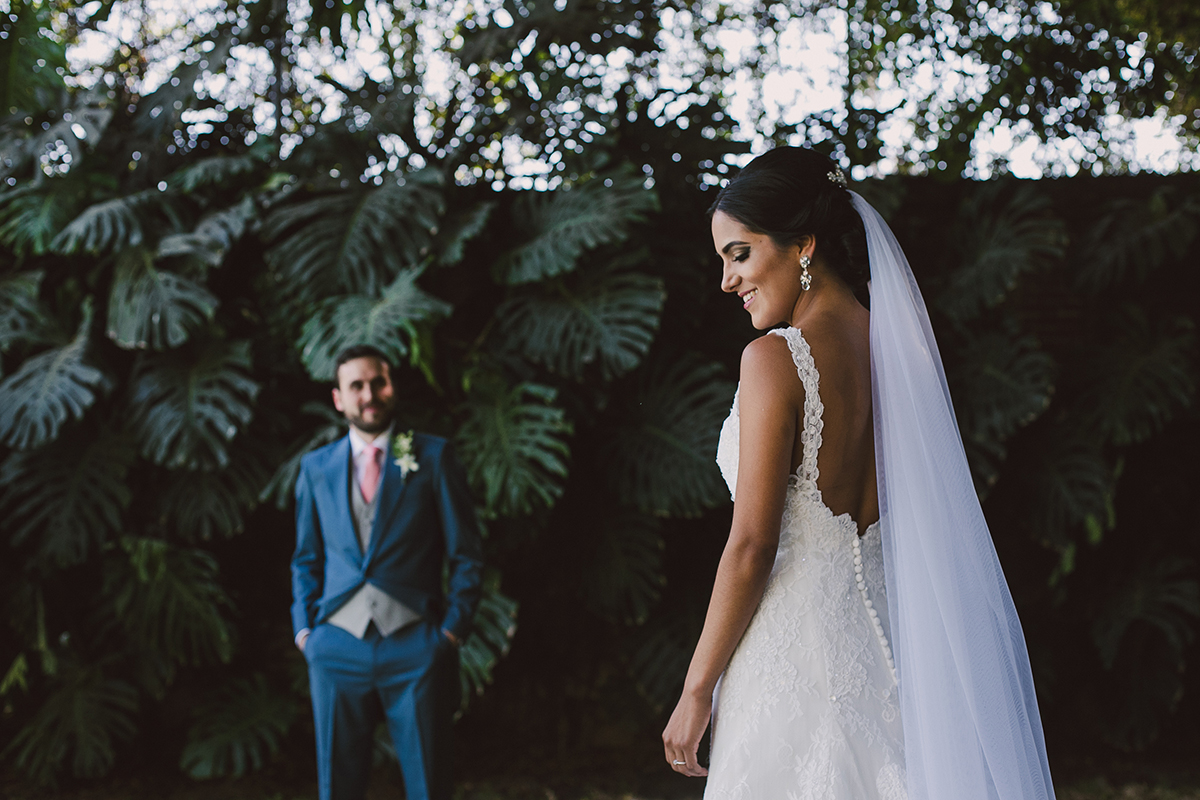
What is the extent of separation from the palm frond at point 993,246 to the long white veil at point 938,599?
8.02 ft

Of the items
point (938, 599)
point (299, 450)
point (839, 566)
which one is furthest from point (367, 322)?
point (938, 599)

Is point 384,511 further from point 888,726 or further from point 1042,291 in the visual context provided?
point 1042,291

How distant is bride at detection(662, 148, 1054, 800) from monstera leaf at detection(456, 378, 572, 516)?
1852mm

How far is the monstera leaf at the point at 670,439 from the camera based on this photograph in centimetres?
343

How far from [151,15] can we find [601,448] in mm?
4065

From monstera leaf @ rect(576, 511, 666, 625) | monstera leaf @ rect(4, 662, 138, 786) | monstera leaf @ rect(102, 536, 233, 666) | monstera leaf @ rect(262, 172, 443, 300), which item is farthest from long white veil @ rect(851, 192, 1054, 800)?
monstera leaf @ rect(4, 662, 138, 786)

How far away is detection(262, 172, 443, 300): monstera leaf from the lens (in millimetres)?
3578

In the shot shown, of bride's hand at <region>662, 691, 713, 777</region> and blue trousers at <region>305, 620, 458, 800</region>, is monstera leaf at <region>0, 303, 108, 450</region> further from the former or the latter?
bride's hand at <region>662, 691, 713, 777</region>

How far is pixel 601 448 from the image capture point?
12.3 ft

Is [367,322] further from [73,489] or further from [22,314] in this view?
[22,314]

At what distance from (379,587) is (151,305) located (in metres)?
1.71

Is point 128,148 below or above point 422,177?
above

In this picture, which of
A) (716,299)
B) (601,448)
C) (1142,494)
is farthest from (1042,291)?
(601,448)

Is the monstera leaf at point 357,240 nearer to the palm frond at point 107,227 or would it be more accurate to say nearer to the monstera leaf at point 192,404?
the monstera leaf at point 192,404
